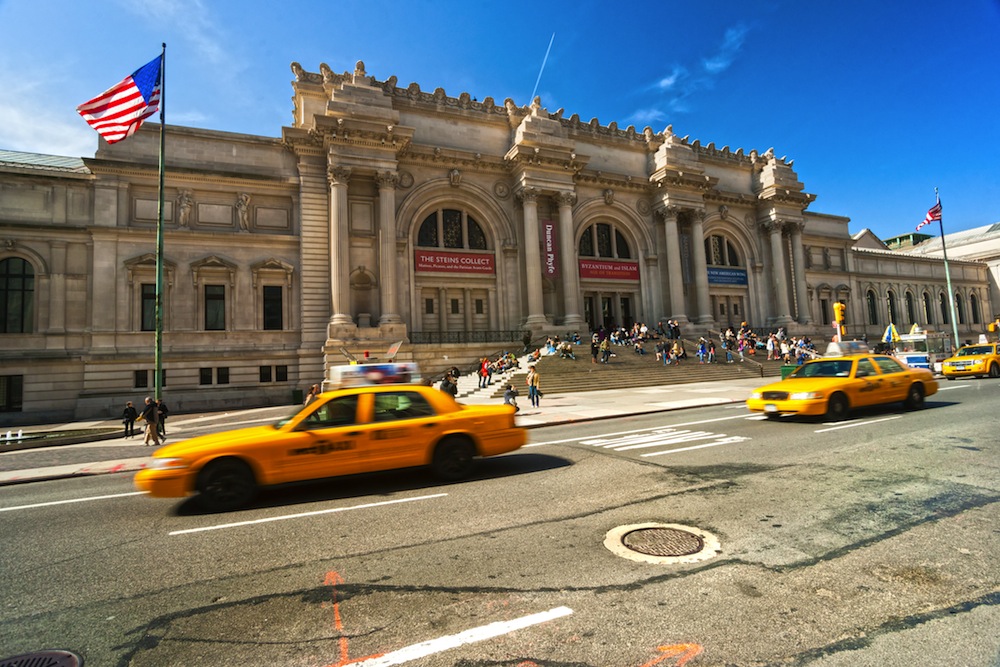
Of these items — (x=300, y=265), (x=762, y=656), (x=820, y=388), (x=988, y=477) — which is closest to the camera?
(x=762, y=656)

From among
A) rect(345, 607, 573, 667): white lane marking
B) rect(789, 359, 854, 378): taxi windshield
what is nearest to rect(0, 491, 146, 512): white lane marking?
rect(345, 607, 573, 667): white lane marking

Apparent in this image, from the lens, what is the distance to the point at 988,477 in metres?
6.23

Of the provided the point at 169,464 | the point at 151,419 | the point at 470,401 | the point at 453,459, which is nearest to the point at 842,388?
the point at 453,459

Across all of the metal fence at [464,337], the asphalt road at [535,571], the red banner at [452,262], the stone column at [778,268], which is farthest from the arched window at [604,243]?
the asphalt road at [535,571]

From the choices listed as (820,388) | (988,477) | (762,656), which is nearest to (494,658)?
(762,656)

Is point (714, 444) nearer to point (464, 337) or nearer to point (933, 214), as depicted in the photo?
point (464, 337)

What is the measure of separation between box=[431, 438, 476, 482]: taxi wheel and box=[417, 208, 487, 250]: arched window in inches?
1053

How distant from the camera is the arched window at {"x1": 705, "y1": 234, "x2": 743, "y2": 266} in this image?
43.3m

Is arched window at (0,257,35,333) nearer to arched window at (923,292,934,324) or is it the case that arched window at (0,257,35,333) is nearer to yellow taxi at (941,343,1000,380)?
yellow taxi at (941,343,1000,380)

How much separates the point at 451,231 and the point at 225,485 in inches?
1140

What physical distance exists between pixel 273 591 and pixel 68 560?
2.60m

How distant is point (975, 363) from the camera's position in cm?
2148

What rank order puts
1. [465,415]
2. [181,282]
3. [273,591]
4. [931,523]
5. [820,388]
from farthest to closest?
[181,282] < [820,388] < [465,415] < [931,523] < [273,591]

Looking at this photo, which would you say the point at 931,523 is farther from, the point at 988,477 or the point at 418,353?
the point at 418,353
